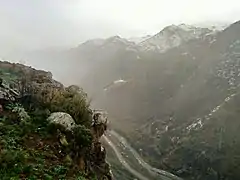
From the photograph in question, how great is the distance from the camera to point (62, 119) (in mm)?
37125

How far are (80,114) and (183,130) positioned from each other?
10716 centimetres

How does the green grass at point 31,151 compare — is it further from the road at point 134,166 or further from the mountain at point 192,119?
the mountain at point 192,119

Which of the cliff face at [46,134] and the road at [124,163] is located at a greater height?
the cliff face at [46,134]

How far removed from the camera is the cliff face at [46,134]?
97.7ft

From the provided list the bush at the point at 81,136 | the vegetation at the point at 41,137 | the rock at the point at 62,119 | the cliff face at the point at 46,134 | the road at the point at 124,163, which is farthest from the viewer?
the road at the point at 124,163

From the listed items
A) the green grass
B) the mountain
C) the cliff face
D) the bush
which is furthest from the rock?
the mountain

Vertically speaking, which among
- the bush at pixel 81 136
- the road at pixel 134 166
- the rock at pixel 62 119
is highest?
the rock at pixel 62 119

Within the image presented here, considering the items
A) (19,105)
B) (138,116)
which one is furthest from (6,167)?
(138,116)

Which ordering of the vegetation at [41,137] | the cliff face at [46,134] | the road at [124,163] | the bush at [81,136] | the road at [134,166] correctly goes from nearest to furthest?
1. the vegetation at [41,137]
2. the cliff face at [46,134]
3. the bush at [81,136]
4. the road at [124,163]
5. the road at [134,166]

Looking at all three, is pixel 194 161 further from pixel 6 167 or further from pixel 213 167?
pixel 6 167

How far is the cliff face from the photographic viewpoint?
97.7 ft

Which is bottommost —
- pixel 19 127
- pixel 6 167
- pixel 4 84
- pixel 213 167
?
pixel 213 167

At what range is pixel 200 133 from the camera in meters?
137

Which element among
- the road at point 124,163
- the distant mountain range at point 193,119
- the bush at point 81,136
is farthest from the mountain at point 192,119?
the bush at point 81,136
